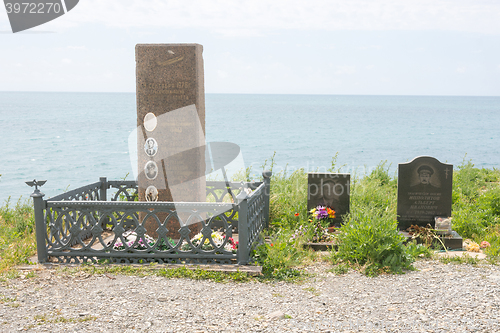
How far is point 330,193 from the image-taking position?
7445mm

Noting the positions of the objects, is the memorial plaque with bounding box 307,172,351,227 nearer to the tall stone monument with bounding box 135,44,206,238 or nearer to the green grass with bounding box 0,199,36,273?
the tall stone monument with bounding box 135,44,206,238

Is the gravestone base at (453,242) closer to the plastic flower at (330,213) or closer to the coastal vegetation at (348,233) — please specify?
the coastal vegetation at (348,233)

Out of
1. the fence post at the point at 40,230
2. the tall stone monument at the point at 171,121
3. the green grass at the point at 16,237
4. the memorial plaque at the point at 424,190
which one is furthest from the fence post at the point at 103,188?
the memorial plaque at the point at 424,190

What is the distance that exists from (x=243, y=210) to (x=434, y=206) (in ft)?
12.6

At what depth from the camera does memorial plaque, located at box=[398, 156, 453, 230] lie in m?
7.12

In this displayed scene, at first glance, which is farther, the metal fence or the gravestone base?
the gravestone base

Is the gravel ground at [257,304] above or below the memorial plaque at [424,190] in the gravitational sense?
below

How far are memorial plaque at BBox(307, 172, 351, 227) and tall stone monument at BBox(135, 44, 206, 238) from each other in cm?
220

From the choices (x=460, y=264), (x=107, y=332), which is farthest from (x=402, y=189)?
(x=107, y=332)

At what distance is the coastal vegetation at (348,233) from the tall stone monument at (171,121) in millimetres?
1636

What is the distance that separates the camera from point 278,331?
375 cm

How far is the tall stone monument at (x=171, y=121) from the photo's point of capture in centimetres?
618

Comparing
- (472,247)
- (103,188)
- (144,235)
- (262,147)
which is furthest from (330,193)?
(262,147)

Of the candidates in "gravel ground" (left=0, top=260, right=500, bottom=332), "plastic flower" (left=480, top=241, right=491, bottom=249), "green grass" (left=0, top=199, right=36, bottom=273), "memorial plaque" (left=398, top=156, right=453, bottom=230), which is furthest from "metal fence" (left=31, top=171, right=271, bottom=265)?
"plastic flower" (left=480, top=241, right=491, bottom=249)
